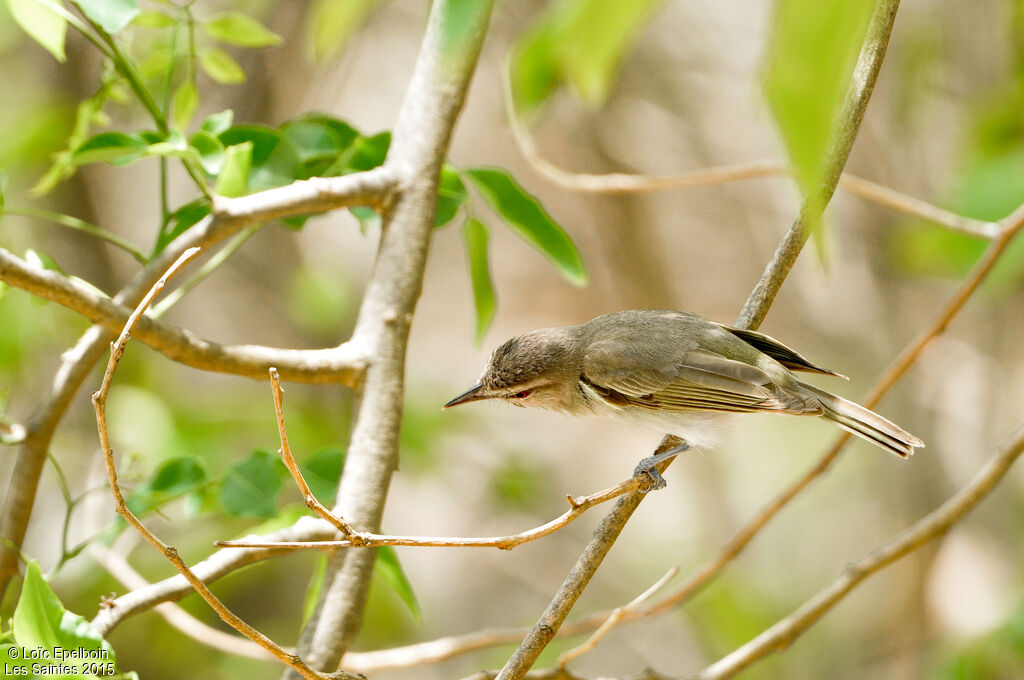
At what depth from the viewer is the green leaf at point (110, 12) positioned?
1.45 metres

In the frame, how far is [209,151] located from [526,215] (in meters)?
0.74

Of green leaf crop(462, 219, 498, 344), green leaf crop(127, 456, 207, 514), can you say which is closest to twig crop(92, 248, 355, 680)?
green leaf crop(127, 456, 207, 514)

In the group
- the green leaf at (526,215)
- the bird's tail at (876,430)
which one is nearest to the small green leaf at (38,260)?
the green leaf at (526,215)

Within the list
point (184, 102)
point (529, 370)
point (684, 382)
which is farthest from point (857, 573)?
point (184, 102)

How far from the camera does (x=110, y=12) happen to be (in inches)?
58.1

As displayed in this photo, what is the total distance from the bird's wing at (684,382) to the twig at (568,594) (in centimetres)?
73

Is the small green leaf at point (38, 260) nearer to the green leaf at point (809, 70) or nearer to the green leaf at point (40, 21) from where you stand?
the green leaf at point (40, 21)

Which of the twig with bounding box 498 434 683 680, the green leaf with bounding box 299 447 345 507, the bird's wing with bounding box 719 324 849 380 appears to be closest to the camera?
the twig with bounding box 498 434 683 680

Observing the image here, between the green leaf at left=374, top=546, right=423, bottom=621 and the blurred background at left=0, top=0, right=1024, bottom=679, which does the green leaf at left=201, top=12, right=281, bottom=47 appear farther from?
the green leaf at left=374, top=546, right=423, bottom=621

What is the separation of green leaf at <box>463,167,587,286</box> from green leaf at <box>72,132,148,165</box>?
0.76 m

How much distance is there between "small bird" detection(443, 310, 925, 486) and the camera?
2.28 metres

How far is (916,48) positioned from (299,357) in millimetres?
3854

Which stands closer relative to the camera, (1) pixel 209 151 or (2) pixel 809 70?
(2) pixel 809 70

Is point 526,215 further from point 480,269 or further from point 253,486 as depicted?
point 253,486
